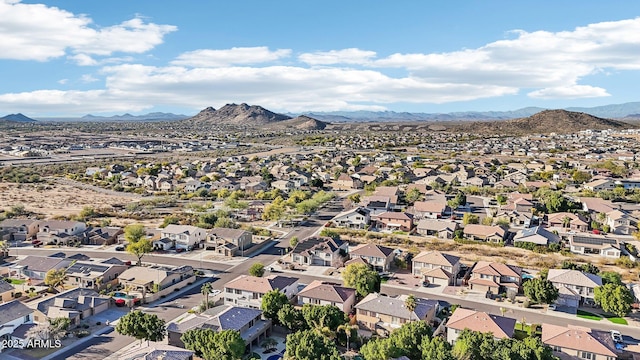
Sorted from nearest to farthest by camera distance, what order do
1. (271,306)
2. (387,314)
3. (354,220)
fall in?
(387,314), (271,306), (354,220)

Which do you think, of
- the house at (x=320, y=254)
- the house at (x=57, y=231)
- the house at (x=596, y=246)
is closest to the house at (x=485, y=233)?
the house at (x=596, y=246)

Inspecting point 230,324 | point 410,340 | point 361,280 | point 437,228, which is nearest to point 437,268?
point 361,280

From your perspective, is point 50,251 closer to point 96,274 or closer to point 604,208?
point 96,274

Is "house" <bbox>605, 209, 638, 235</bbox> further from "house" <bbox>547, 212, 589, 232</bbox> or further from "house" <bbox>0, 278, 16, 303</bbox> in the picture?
"house" <bbox>0, 278, 16, 303</bbox>

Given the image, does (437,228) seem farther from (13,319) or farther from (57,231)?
(57,231)

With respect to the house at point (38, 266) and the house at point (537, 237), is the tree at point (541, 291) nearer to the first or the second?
the house at point (537, 237)

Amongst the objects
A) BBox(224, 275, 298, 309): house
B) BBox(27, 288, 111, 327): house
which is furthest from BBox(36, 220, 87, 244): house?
BBox(224, 275, 298, 309): house

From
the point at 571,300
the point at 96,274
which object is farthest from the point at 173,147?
the point at 571,300

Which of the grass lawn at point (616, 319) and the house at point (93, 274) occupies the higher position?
the house at point (93, 274)
